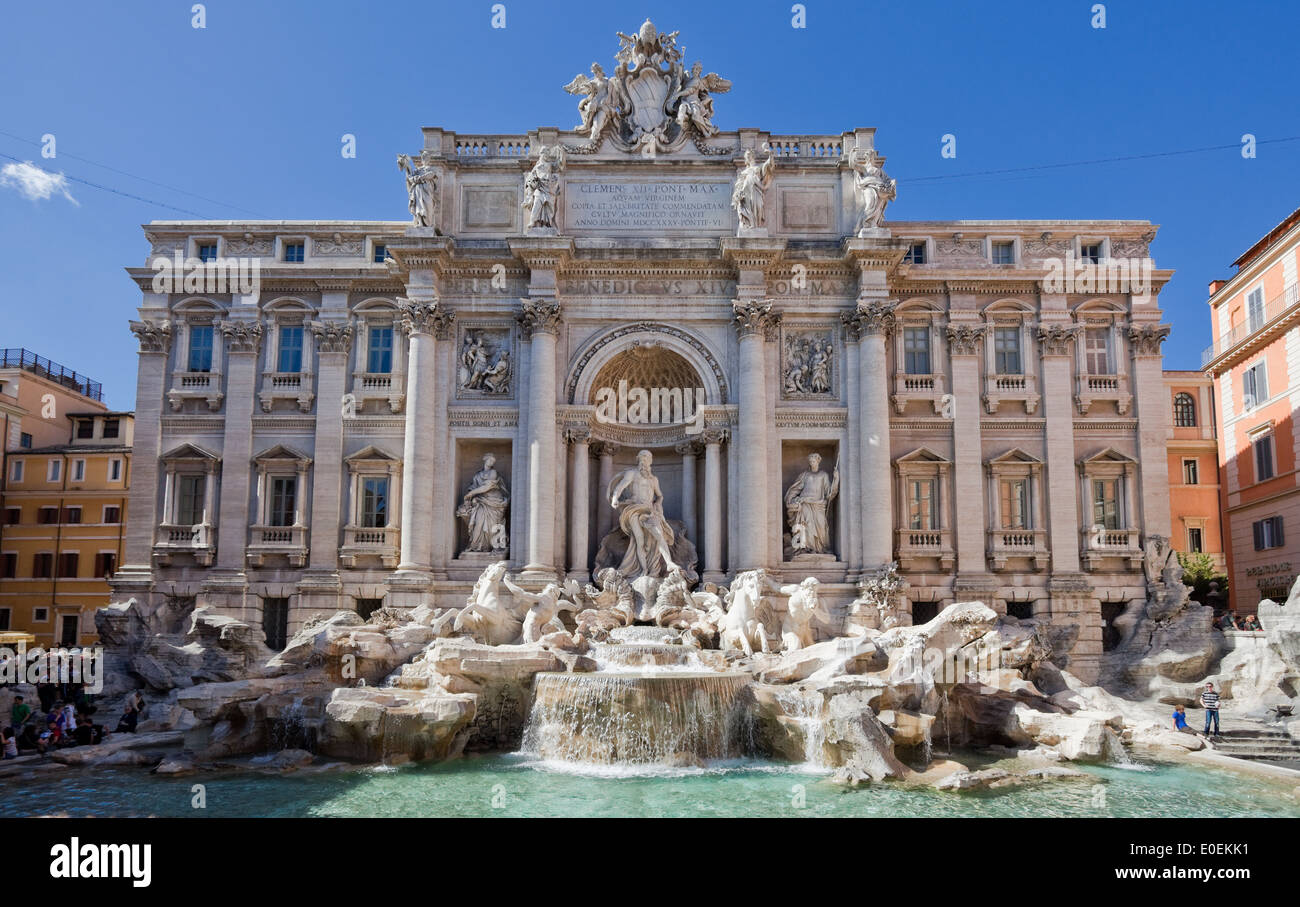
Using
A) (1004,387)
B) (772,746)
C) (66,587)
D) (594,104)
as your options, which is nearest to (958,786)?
(772,746)

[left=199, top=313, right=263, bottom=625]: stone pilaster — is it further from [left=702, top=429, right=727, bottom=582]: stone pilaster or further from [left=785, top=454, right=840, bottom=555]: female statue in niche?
[left=785, top=454, right=840, bottom=555]: female statue in niche

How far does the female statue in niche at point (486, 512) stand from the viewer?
2609cm

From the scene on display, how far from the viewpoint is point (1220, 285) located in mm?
33938

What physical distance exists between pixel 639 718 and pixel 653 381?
1289cm

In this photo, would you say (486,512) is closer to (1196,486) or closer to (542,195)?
(542,195)

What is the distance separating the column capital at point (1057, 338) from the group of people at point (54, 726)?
26.3 meters


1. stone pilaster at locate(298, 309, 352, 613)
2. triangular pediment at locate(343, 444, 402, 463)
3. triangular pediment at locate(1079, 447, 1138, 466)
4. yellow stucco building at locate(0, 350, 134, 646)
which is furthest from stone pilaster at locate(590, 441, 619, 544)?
yellow stucco building at locate(0, 350, 134, 646)

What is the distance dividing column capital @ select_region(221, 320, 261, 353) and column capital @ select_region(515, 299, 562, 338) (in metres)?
8.43

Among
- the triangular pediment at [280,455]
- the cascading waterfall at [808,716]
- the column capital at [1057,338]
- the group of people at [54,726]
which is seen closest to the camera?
the cascading waterfall at [808,716]

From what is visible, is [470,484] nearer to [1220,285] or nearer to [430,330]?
[430,330]

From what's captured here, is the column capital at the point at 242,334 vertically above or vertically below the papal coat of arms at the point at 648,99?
below

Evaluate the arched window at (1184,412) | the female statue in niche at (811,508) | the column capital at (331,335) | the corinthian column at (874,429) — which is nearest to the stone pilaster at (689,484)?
the female statue in niche at (811,508)

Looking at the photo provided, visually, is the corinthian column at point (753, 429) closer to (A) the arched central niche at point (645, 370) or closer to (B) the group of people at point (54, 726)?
(A) the arched central niche at point (645, 370)

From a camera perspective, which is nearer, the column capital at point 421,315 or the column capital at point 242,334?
the column capital at point 421,315
